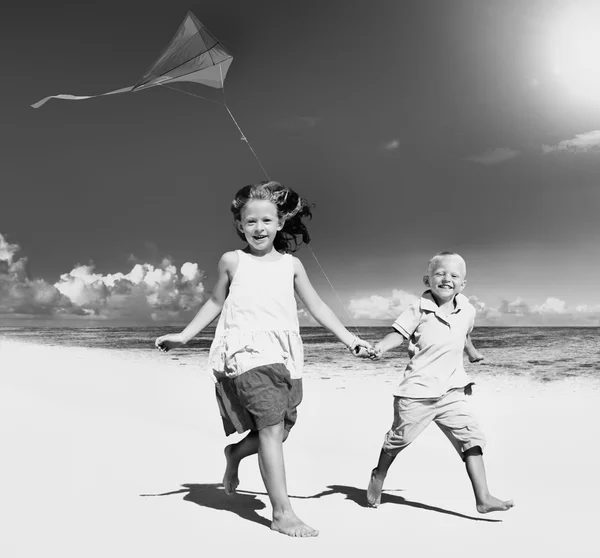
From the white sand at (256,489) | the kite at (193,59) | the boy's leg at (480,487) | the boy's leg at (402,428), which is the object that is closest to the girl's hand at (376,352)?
the boy's leg at (402,428)

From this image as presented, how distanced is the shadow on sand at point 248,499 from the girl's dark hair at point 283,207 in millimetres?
1400

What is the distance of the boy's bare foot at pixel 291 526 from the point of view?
118 inches

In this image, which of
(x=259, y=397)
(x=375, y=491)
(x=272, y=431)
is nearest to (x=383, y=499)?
(x=375, y=491)

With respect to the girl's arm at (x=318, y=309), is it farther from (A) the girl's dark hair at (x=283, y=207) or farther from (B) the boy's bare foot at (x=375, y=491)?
(B) the boy's bare foot at (x=375, y=491)

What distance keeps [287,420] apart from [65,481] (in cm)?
Result: 150

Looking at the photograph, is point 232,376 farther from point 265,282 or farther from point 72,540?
point 72,540

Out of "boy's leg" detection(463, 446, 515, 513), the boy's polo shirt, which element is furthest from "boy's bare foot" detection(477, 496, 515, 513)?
the boy's polo shirt

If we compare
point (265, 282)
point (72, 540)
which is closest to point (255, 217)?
point (265, 282)

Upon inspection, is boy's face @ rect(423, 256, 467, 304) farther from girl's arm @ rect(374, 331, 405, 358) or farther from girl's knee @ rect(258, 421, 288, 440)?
girl's knee @ rect(258, 421, 288, 440)

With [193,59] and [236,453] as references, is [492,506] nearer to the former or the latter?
[236,453]

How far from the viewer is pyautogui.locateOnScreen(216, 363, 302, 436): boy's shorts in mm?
3178

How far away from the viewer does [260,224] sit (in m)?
3.44

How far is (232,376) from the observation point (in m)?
3.25

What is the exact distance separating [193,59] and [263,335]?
3.08 meters
